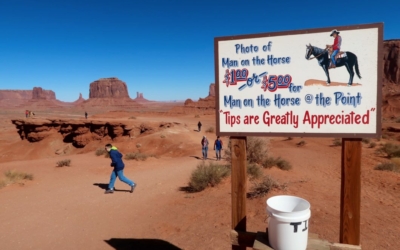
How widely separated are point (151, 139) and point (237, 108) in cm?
1806

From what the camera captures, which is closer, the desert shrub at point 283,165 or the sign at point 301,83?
the sign at point 301,83

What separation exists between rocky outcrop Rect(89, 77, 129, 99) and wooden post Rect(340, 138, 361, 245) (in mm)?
150766

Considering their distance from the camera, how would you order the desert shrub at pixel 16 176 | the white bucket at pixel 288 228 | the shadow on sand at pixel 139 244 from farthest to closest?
the desert shrub at pixel 16 176 < the shadow on sand at pixel 139 244 < the white bucket at pixel 288 228

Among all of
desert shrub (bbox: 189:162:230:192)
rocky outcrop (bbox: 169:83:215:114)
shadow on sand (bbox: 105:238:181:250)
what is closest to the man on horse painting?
shadow on sand (bbox: 105:238:181:250)

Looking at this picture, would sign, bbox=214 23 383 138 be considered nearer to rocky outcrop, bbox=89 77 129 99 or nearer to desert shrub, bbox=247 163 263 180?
desert shrub, bbox=247 163 263 180

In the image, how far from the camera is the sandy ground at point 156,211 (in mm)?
5027

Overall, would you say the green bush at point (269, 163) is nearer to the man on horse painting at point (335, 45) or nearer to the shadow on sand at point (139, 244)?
the shadow on sand at point (139, 244)

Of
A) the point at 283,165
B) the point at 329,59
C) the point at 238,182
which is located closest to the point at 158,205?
the point at 238,182

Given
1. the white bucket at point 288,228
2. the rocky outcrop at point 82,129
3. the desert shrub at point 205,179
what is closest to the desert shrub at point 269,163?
the desert shrub at point 205,179

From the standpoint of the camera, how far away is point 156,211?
21.6 ft

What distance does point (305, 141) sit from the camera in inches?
819

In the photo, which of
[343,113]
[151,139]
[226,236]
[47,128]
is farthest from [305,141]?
[47,128]

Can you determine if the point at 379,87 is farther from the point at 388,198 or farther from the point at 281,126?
the point at 388,198

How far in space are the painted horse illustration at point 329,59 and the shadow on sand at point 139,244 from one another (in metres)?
3.86
